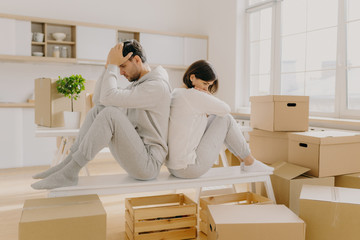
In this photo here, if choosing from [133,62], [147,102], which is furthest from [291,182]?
[133,62]

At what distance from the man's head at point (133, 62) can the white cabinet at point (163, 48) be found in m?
2.83

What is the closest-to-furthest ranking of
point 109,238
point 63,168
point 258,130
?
point 63,168 → point 109,238 → point 258,130

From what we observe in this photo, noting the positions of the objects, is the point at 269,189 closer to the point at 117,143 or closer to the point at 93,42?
the point at 117,143

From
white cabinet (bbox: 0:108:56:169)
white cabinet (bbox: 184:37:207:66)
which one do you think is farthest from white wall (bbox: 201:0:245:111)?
white cabinet (bbox: 0:108:56:169)

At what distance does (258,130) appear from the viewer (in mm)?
2787

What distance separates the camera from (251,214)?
1.71 m

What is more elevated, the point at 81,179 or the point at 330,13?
the point at 330,13

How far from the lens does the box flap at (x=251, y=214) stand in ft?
5.35

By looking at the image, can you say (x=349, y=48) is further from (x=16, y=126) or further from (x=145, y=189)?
(x=16, y=126)

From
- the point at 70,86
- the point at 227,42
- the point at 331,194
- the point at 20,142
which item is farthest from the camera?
the point at 227,42

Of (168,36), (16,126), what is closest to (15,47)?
(16,126)

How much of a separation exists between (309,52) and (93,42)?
2573 mm

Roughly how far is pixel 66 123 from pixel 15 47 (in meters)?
2.04

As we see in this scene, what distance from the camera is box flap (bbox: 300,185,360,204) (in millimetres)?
1737
